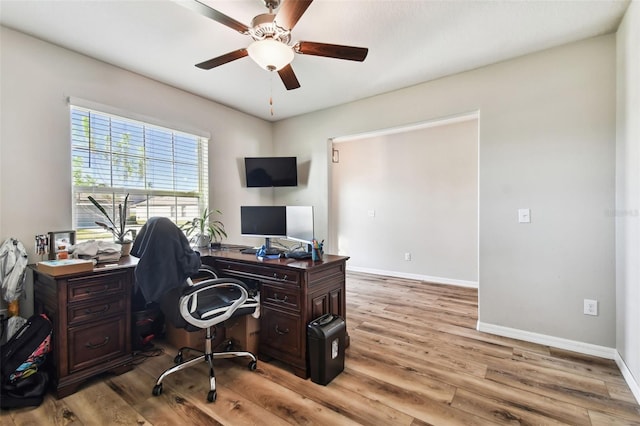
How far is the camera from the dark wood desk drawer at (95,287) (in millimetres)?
1947

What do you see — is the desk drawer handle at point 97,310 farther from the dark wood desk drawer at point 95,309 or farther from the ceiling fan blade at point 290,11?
the ceiling fan blade at point 290,11

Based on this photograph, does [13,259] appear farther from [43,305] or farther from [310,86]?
[310,86]

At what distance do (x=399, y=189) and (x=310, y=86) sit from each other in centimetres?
261

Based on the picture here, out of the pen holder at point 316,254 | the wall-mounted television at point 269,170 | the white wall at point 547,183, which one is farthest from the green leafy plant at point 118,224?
the white wall at point 547,183

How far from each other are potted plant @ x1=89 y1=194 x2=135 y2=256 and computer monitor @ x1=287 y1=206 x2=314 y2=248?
59.7 inches

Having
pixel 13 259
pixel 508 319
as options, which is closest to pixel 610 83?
pixel 508 319

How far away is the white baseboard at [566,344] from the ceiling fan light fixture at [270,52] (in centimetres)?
305

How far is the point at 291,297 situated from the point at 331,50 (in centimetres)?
182

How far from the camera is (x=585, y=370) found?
7.08 feet

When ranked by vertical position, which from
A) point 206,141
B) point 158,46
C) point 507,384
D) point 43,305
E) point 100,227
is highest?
point 158,46

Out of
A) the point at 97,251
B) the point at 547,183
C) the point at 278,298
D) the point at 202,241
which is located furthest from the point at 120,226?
the point at 547,183

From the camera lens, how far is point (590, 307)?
2408mm

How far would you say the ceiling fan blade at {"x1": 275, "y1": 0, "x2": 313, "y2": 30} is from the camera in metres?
1.52

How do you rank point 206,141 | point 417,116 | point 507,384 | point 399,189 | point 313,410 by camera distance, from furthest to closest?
point 399,189
point 206,141
point 417,116
point 507,384
point 313,410
